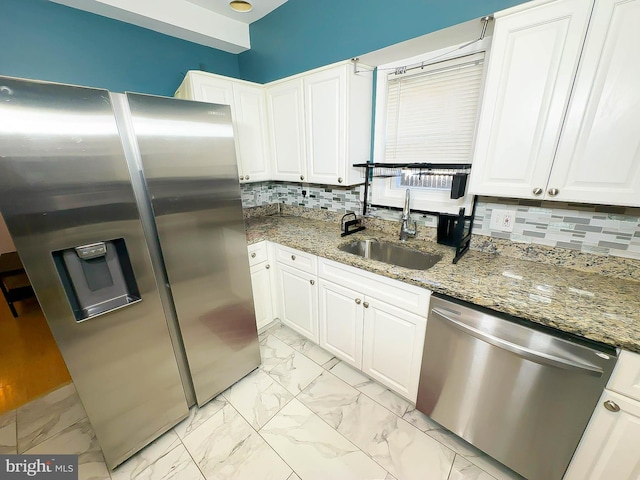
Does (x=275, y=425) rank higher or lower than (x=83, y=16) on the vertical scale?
lower

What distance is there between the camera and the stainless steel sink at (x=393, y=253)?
5.59 feet

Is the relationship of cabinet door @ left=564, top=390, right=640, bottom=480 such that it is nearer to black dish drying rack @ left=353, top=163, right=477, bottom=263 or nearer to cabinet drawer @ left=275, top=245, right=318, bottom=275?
black dish drying rack @ left=353, top=163, right=477, bottom=263

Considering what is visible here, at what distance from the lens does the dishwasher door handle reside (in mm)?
921

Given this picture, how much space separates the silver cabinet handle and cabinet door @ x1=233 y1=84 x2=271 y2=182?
2.38 m

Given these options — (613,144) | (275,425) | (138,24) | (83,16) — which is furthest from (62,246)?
(613,144)

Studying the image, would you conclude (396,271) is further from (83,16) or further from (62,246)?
(83,16)

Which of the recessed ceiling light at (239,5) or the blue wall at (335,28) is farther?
the recessed ceiling light at (239,5)

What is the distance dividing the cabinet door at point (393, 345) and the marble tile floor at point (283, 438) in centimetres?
19

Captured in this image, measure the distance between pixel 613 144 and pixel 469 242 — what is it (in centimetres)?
77

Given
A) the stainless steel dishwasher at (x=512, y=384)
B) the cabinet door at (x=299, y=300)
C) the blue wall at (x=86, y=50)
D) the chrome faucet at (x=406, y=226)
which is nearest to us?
the stainless steel dishwasher at (x=512, y=384)

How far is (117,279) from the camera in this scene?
1188 millimetres

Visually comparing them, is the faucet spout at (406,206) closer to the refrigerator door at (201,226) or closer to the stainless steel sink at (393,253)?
the stainless steel sink at (393,253)

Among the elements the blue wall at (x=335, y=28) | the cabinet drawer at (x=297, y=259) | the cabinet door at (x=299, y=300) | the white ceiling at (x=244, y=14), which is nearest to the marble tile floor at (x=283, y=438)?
the cabinet door at (x=299, y=300)

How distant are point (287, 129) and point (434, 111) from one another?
1140 mm
